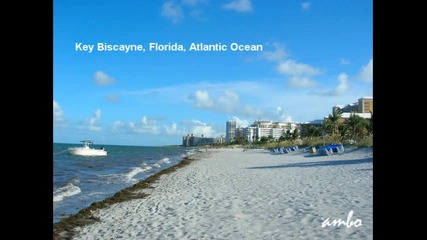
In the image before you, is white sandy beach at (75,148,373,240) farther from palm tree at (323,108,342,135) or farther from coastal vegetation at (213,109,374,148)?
palm tree at (323,108,342,135)

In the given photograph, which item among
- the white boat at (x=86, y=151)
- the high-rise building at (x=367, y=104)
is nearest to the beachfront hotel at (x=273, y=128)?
the high-rise building at (x=367, y=104)

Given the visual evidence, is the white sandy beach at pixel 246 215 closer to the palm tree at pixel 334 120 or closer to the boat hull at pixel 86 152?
the palm tree at pixel 334 120

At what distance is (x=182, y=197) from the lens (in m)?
9.55

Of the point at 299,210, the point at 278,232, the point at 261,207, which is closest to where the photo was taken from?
the point at 278,232

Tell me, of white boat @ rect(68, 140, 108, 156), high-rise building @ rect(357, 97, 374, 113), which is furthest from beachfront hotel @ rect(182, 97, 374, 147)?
white boat @ rect(68, 140, 108, 156)
